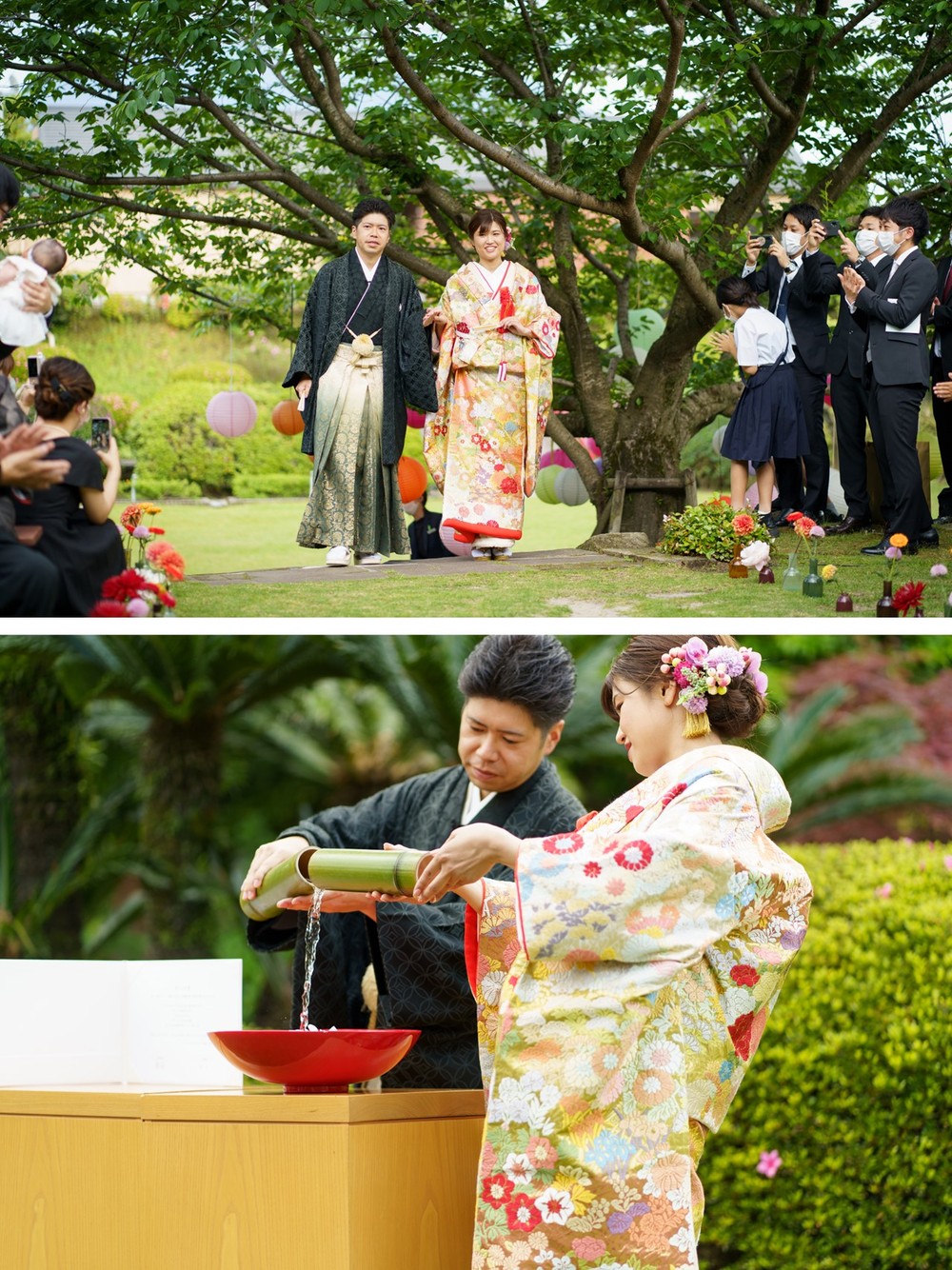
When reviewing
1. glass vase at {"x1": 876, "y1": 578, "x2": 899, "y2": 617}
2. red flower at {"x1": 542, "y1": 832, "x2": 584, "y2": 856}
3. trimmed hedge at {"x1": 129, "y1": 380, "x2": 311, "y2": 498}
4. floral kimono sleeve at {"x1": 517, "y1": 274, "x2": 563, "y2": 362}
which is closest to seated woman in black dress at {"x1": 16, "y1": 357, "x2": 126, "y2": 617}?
floral kimono sleeve at {"x1": 517, "y1": 274, "x2": 563, "y2": 362}

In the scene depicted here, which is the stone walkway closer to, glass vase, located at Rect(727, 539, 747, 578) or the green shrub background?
the green shrub background

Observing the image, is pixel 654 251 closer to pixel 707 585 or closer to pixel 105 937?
pixel 707 585

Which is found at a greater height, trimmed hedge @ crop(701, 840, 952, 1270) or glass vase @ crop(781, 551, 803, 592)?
glass vase @ crop(781, 551, 803, 592)

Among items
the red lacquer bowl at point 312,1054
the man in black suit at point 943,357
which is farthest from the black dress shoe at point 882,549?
the red lacquer bowl at point 312,1054

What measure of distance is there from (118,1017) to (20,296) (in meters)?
2.66

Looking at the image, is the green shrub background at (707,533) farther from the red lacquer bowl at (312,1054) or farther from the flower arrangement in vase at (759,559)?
the red lacquer bowl at (312,1054)

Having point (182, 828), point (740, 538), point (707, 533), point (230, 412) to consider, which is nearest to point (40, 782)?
point (182, 828)

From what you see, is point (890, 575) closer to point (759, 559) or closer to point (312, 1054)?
point (759, 559)

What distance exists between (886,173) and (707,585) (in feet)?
13.4

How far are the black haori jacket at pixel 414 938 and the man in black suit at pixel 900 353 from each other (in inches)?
137

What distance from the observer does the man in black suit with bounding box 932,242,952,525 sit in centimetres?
740

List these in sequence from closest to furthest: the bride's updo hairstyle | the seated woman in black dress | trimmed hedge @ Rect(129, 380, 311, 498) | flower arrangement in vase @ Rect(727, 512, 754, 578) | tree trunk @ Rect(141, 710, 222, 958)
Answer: the bride's updo hairstyle, the seated woman in black dress, tree trunk @ Rect(141, 710, 222, 958), flower arrangement in vase @ Rect(727, 512, 754, 578), trimmed hedge @ Rect(129, 380, 311, 498)

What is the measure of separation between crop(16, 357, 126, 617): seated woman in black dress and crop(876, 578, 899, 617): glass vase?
3.16 metres

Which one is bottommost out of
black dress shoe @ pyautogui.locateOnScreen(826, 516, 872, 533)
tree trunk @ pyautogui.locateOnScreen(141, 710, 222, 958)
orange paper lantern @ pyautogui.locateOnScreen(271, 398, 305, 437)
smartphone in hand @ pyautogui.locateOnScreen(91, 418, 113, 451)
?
tree trunk @ pyautogui.locateOnScreen(141, 710, 222, 958)
